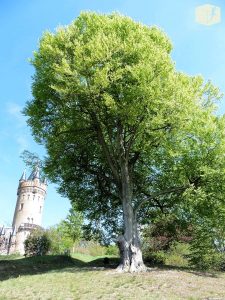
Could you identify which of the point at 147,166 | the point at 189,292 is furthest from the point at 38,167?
the point at 189,292

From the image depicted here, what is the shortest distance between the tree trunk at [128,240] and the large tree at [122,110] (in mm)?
54

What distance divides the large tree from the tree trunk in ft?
0.18

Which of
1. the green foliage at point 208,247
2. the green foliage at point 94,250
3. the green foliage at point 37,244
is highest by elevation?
the green foliage at point 94,250

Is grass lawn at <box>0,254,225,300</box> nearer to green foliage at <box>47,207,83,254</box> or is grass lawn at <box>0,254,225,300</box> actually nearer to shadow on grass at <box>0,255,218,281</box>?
shadow on grass at <box>0,255,218,281</box>

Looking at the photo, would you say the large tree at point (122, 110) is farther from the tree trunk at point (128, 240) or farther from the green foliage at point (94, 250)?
the green foliage at point (94, 250)

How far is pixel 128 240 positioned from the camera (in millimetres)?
17047

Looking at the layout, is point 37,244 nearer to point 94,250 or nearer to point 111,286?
point 94,250

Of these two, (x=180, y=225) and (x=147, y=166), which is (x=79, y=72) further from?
(x=180, y=225)

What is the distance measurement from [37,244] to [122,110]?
929 inches

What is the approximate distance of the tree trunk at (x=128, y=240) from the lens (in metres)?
16.2

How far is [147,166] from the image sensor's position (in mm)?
21953

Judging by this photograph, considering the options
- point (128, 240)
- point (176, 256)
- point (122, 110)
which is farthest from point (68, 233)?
point (122, 110)

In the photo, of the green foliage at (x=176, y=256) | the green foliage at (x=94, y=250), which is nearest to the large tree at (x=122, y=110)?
the green foliage at (x=176, y=256)

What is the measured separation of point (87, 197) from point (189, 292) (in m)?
12.6
